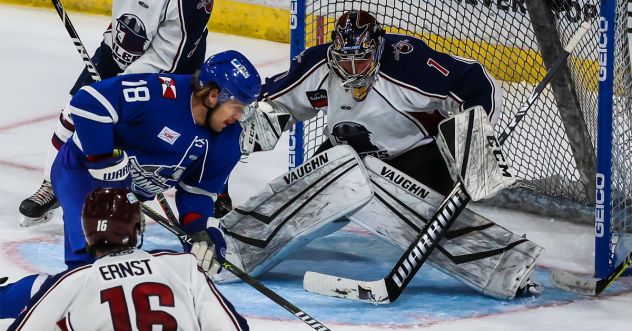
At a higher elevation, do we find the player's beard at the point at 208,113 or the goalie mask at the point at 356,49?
the goalie mask at the point at 356,49

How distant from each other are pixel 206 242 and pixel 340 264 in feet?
3.37

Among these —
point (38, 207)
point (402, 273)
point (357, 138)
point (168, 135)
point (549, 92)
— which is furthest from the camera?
point (549, 92)

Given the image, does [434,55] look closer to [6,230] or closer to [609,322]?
[609,322]

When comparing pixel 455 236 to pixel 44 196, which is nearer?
pixel 455 236

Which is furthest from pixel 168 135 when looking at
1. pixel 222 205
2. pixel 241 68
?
pixel 222 205

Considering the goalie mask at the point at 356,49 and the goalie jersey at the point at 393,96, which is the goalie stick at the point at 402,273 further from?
the goalie mask at the point at 356,49

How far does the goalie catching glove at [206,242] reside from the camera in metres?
2.96

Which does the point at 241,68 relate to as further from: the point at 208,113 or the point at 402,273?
the point at 402,273

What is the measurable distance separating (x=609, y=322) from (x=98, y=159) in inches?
69.6

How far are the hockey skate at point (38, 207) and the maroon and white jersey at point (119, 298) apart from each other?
198 cm

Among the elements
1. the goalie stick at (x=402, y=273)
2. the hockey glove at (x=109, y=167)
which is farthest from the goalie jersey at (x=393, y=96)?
the hockey glove at (x=109, y=167)

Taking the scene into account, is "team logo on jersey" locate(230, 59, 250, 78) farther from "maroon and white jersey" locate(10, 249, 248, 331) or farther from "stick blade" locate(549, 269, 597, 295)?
"stick blade" locate(549, 269, 597, 295)

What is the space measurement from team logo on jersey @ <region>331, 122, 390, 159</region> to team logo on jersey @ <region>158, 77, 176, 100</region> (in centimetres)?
91

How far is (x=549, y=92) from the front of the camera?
4.60 metres
